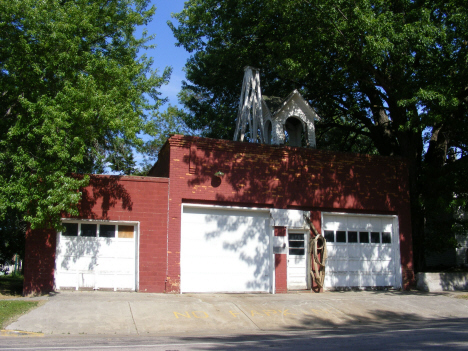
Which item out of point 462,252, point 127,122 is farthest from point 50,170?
point 462,252

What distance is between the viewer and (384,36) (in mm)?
16188

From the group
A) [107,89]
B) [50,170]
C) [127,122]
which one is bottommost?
[50,170]

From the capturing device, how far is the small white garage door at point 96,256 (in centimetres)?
1426

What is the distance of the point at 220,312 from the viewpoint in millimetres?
12414

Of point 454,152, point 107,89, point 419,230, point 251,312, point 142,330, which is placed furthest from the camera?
point 454,152

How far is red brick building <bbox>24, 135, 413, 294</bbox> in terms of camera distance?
1453 cm

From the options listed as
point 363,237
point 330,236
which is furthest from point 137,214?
point 363,237

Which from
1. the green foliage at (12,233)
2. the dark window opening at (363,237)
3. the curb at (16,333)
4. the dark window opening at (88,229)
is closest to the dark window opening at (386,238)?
the dark window opening at (363,237)

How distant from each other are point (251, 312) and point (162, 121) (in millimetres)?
29654

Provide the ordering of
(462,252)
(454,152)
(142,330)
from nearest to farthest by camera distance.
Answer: (142,330)
(454,152)
(462,252)

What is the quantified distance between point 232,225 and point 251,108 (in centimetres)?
611

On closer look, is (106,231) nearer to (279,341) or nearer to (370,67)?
(279,341)

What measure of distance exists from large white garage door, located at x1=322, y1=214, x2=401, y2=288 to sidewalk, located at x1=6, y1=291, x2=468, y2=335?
1368 mm

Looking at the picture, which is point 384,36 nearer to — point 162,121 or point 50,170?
point 50,170
